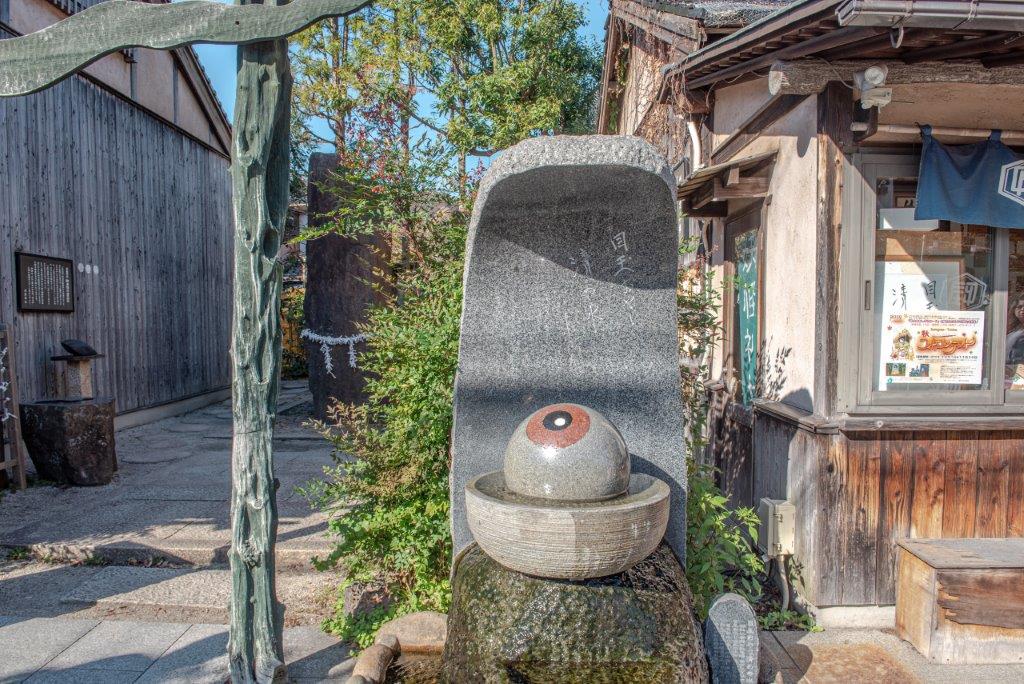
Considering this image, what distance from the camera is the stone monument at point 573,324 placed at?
3959 mm

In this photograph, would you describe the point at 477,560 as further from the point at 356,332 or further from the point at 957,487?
the point at 356,332

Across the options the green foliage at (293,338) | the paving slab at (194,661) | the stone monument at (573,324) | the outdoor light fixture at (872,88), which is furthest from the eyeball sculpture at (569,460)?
the green foliage at (293,338)

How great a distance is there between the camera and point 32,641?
4.23 meters

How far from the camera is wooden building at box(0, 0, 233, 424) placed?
8781 millimetres

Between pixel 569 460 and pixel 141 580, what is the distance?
3.94 m

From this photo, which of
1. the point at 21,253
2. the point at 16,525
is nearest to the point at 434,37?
the point at 21,253

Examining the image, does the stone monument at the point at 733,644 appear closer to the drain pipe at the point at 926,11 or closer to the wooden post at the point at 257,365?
the wooden post at the point at 257,365

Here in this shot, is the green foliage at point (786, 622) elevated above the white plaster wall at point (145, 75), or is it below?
below

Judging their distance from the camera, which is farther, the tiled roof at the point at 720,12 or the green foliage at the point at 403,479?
the tiled roof at the point at 720,12

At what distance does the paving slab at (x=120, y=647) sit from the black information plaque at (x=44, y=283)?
5923 millimetres

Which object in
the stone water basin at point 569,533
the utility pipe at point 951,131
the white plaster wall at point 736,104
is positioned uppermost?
the white plaster wall at point 736,104

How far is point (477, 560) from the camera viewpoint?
3500 mm

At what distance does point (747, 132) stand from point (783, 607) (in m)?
4.13

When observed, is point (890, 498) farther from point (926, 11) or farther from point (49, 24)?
point (49, 24)
